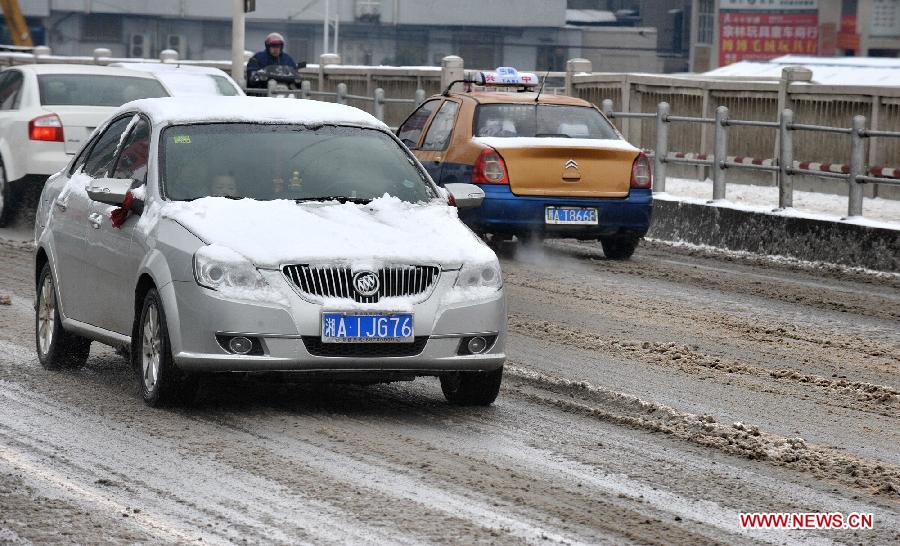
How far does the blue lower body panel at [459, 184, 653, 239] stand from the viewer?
15695 mm

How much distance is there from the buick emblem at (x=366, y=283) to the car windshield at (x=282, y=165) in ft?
3.07

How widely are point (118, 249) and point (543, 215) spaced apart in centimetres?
759

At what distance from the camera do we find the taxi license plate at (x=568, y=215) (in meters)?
15.8

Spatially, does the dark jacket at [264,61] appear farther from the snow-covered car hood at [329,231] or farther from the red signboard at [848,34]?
the red signboard at [848,34]

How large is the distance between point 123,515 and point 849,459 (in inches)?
118

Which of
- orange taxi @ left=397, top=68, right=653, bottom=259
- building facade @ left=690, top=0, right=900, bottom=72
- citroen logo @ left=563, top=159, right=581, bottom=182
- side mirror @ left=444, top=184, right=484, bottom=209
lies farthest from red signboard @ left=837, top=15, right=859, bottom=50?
side mirror @ left=444, top=184, right=484, bottom=209

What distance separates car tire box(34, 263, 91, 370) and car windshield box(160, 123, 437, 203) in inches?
47.6

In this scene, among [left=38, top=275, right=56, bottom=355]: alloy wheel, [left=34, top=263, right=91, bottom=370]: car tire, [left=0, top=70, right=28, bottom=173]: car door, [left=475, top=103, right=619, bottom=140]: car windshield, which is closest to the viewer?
[left=34, top=263, right=91, bottom=370]: car tire

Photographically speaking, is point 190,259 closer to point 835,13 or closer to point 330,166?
point 330,166

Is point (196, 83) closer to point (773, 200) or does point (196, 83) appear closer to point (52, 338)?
point (773, 200)

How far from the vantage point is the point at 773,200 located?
21766 millimetres

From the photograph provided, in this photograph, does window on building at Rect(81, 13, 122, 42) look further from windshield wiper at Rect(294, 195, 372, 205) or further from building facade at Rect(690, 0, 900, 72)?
windshield wiper at Rect(294, 195, 372, 205)

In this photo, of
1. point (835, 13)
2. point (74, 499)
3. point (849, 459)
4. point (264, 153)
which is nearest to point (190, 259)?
point (264, 153)

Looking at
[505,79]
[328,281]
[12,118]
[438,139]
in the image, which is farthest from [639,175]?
[328,281]
